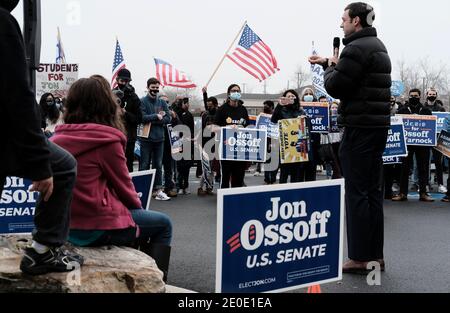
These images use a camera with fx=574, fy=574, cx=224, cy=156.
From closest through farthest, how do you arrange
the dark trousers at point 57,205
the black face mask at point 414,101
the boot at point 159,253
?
the dark trousers at point 57,205 < the boot at point 159,253 < the black face mask at point 414,101

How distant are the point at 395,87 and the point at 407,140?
8.31 meters

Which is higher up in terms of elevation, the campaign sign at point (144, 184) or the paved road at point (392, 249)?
the campaign sign at point (144, 184)

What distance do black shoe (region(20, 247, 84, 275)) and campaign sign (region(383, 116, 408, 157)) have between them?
819 cm

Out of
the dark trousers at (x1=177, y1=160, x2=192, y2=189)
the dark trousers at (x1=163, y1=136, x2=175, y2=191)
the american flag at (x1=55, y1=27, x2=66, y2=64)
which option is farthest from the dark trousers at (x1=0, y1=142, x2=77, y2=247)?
the american flag at (x1=55, y1=27, x2=66, y2=64)

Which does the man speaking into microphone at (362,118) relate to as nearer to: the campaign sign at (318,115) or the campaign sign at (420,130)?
the campaign sign at (318,115)

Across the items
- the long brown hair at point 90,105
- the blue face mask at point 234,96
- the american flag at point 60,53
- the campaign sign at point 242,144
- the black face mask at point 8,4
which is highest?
the american flag at point 60,53

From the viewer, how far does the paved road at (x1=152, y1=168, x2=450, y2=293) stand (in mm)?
4801

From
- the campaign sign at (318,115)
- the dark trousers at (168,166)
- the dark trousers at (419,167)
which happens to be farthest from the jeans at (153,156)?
the dark trousers at (419,167)

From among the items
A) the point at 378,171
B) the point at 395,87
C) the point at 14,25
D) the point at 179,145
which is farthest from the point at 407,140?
the point at 14,25

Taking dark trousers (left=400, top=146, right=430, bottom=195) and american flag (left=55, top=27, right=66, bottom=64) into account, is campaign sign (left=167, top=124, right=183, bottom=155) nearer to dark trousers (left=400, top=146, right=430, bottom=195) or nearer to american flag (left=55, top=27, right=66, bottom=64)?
dark trousers (left=400, top=146, right=430, bottom=195)

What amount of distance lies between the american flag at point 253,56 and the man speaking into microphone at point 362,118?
8056mm

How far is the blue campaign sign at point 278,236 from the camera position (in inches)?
128
